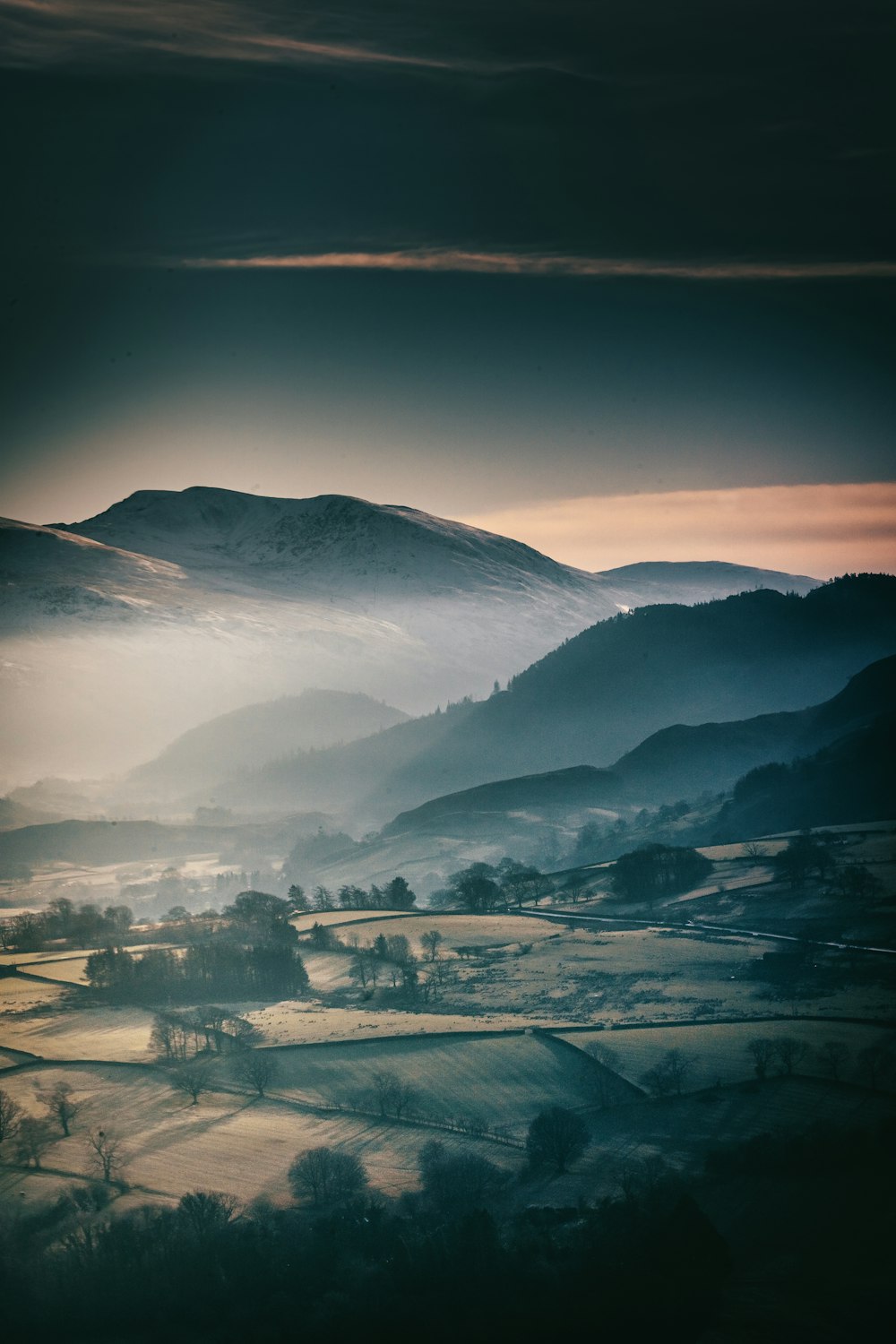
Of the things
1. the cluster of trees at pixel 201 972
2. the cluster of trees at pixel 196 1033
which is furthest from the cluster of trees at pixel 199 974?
the cluster of trees at pixel 196 1033

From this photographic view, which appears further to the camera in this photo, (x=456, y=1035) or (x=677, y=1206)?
(x=456, y=1035)

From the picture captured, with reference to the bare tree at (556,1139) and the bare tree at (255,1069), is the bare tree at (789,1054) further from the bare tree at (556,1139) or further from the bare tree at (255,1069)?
the bare tree at (255,1069)

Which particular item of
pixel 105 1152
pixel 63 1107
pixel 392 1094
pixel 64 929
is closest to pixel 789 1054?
pixel 392 1094

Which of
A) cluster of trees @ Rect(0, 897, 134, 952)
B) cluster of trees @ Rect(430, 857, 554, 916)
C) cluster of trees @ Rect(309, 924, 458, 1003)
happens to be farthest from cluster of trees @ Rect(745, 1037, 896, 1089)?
cluster of trees @ Rect(0, 897, 134, 952)

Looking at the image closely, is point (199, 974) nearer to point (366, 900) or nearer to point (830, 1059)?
point (366, 900)

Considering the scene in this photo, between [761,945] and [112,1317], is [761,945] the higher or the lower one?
the higher one

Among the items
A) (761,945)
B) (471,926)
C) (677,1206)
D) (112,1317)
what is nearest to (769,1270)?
(677,1206)

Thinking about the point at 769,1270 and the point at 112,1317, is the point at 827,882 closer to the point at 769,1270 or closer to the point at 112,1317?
the point at 769,1270
